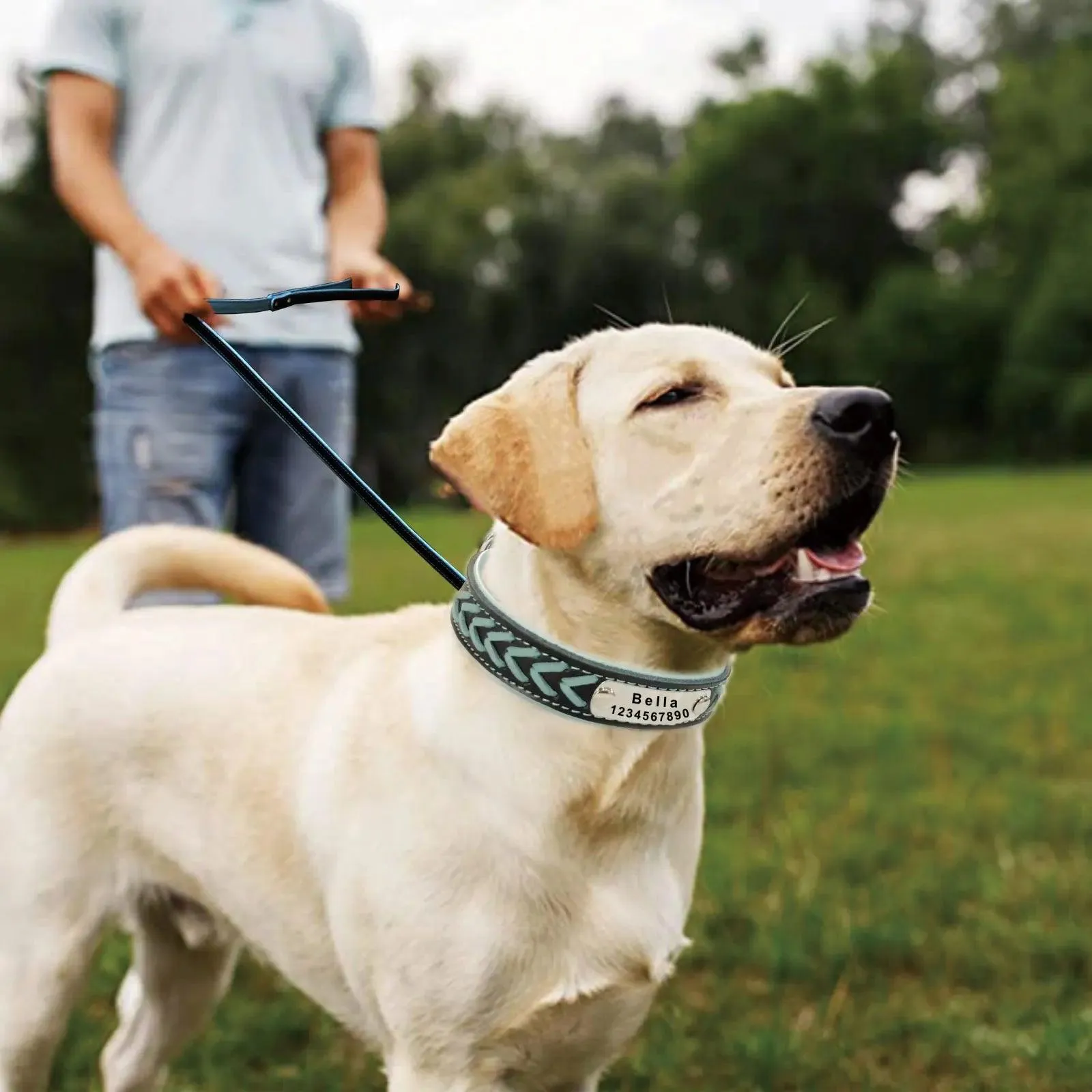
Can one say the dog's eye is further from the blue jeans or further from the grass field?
the blue jeans

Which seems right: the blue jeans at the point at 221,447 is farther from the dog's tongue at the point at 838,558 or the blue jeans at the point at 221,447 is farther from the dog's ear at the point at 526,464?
the dog's tongue at the point at 838,558

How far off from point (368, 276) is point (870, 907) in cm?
223

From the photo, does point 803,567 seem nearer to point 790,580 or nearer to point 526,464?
point 790,580

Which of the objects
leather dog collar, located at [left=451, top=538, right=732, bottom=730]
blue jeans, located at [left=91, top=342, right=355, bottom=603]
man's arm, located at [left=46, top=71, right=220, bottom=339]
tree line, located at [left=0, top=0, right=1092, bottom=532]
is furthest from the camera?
tree line, located at [left=0, top=0, right=1092, bottom=532]

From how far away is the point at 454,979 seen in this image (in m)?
2.13

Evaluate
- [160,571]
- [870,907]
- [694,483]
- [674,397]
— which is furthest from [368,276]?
[870,907]

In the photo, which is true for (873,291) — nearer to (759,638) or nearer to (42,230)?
(42,230)

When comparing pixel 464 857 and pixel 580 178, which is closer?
pixel 464 857

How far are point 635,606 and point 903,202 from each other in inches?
1827

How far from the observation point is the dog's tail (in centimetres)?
287

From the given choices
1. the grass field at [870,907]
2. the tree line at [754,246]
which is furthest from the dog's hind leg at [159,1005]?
the tree line at [754,246]

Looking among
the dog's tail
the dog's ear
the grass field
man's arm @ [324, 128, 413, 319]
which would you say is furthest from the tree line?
the dog's ear

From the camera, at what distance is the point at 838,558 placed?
2.11 m

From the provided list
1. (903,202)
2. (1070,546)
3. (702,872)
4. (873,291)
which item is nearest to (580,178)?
(873,291)
